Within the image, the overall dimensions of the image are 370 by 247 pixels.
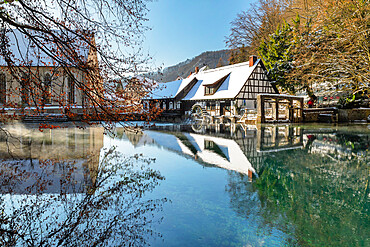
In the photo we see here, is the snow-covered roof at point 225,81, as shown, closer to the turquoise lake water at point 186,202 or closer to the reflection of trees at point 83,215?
the turquoise lake water at point 186,202

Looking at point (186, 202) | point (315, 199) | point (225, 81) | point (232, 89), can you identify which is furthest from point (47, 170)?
point (225, 81)

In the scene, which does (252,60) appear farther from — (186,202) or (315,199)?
(186,202)

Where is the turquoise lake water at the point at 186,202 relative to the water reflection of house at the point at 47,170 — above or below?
below

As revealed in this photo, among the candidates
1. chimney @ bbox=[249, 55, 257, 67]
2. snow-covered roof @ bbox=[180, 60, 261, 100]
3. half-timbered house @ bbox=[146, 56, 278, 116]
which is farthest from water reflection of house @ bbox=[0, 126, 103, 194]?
chimney @ bbox=[249, 55, 257, 67]

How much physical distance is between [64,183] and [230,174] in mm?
3190

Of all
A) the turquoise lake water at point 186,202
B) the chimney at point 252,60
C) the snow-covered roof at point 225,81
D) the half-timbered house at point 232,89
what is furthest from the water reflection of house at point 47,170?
the chimney at point 252,60

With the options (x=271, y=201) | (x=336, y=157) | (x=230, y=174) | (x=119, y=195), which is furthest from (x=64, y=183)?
(x=336, y=157)

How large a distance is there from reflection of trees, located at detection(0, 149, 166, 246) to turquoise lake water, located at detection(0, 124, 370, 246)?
1 centimetres

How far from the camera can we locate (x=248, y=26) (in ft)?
115

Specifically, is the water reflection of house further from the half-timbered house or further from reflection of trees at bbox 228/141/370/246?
the half-timbered house

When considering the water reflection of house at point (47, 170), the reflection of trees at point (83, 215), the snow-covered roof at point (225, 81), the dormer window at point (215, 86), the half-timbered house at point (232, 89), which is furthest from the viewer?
the dormer window at point (215, 86)

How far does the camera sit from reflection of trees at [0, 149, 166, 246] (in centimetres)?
265

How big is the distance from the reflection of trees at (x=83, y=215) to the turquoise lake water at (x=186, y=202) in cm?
1

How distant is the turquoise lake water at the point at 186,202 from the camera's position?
106 inches
